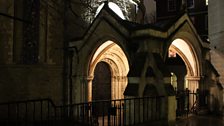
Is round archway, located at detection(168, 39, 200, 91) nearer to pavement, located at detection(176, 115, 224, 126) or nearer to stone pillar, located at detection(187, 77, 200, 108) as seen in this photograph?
stone pillar, located at detection(187, 77, 200, 108)

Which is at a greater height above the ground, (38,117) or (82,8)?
(82,8)

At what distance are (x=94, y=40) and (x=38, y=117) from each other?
5128mm

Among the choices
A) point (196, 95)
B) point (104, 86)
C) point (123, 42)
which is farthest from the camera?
point (104, 86)

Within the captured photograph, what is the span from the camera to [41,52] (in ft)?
46.4

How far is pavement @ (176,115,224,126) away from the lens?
34.5ft

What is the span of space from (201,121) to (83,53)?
7.03 m

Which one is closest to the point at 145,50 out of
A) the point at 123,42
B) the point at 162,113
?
the point at 123,42

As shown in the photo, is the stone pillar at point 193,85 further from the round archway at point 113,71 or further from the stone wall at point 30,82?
the stone wall at point 30,82

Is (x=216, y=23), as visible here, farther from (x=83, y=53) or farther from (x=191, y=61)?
(x=83, y=53)

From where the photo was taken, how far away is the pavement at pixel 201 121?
34.5 feet

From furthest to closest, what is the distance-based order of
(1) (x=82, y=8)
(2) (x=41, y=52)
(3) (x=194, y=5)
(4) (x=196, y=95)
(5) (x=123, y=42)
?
(3) (x=194, y=5) < (1) (x=82, y=8) < (2) (x=41, y=52) < (4) (x=196, y=95) < (5) (x=123, y=42)

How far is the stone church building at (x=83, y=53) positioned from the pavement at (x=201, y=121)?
828 mm

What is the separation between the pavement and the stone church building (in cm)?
83

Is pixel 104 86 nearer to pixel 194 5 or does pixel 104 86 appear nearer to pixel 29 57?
pixel 29 57
